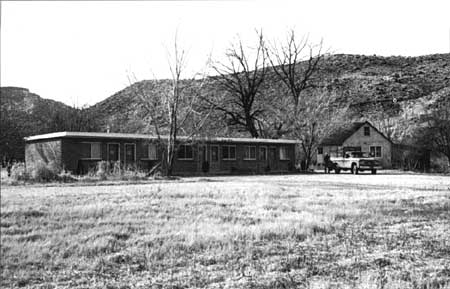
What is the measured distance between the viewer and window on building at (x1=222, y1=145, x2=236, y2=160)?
86.0ft

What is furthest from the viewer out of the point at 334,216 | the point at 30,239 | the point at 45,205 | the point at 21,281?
the point at 334,216

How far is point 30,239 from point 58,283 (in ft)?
1.89

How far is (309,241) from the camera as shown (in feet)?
18.2

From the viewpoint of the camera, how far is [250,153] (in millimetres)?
27250

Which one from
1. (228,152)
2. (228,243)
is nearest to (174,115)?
(228,152)

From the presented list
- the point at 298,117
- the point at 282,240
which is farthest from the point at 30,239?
the point at 298,117

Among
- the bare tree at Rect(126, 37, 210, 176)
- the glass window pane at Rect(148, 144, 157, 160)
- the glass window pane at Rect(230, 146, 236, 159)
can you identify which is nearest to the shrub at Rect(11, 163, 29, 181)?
the bare tree at Rect(126, 37, 210, 176)

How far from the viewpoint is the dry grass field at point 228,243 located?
3889 mm

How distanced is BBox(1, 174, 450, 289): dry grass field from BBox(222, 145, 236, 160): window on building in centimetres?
1875

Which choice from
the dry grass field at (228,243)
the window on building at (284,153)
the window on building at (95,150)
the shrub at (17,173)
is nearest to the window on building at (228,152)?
the window on building at (284,153)

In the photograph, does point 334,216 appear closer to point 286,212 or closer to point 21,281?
point 286,212

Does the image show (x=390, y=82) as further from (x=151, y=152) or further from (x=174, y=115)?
(x=151, y=152)

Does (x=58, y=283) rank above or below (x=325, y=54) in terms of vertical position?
below

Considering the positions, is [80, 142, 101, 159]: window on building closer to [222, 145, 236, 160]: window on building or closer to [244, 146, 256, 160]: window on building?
[222, 145, 236, 160]: window on building
